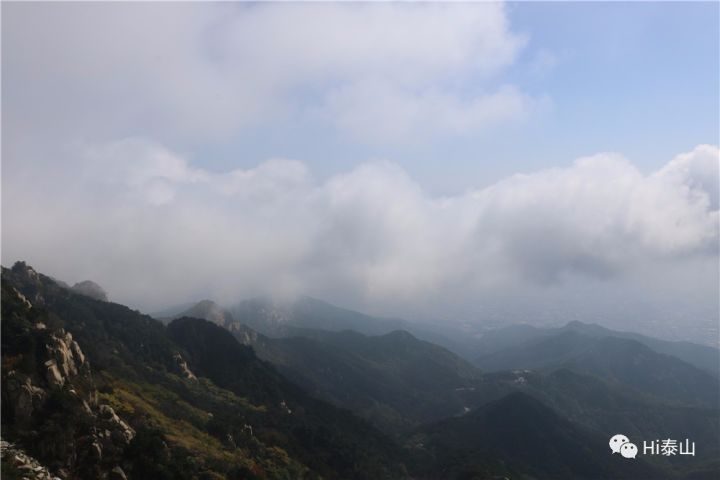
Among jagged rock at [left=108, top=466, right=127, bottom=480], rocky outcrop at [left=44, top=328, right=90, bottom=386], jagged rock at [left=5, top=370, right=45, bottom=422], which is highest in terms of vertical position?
rocky outcrop at [left=44, top=328, right=90, bottom=386]

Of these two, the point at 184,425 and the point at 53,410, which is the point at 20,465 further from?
the point at 184,425

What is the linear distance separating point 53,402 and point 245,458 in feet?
194

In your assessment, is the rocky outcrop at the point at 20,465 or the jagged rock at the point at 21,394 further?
the jagged rock at the point at 21,394

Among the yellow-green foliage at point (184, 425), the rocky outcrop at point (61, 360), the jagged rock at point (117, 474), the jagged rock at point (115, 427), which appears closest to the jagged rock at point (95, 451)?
the jagged rock at point (117, 474)

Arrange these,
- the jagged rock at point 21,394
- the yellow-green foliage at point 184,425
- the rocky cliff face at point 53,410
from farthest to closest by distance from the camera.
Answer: the yellow-green foliage at point 184,425 < the jagged rock at point 21,394 < the rocky cliff face at point 53,410

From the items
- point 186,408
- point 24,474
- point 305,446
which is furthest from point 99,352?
point 24,474

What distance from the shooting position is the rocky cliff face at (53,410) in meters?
67.1

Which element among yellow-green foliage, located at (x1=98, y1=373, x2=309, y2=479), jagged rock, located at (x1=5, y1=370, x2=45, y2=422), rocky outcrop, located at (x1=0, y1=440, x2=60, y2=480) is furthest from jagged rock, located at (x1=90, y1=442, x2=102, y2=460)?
yellow-green foliage, located at (x1=98, y1=373, x2=309, y2=479)

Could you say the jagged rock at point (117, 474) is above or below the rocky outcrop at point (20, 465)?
below

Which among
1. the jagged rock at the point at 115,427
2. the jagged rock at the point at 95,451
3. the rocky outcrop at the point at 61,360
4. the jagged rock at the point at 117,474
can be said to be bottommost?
the jagged rock at the point at 117,474

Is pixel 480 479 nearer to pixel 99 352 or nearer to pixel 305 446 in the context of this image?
pixel 305 446

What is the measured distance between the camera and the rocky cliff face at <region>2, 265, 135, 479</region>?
6712cm

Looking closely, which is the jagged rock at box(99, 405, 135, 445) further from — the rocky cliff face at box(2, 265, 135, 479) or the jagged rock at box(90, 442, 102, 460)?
the jagged rock at box(90, 442, 102, 460)

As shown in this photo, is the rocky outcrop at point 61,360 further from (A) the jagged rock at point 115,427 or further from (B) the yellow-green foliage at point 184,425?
(A) the jagged rock at point 115,427
